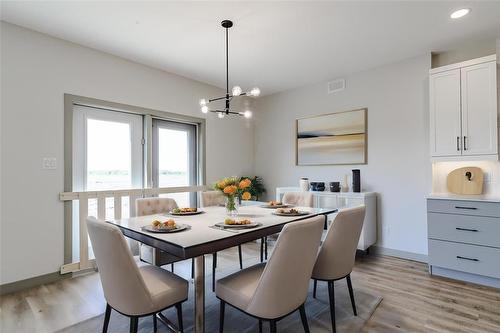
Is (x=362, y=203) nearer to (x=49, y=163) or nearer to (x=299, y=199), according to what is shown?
(x=299, y=199)

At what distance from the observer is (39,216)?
2.77 metres

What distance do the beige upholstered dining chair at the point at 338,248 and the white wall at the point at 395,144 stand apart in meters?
1.93

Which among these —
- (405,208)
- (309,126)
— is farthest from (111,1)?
(405,208)

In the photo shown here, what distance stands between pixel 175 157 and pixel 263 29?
231 centimetres

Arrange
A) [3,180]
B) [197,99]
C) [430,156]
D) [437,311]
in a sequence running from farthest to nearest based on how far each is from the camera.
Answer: [197,99] < [430,156] < [3,180] < [437,311]

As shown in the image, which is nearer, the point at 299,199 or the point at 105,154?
the point at 299,199

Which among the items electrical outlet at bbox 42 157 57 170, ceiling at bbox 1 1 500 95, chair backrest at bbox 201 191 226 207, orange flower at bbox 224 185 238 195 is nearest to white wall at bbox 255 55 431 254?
ceiling at bbox 1 1 500 95

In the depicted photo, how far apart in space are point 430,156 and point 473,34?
140cm

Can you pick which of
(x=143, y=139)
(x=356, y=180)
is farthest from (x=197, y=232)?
(x=356, y=180)

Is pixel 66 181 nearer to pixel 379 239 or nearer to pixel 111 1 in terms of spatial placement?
pixel 111 1

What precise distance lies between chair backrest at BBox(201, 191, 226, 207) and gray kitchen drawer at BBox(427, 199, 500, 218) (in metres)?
2.41

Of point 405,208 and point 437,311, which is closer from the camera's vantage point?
point 437,311

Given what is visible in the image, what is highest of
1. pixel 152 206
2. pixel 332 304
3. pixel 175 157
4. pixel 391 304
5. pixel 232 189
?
pixel 175 157

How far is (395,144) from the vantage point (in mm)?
3625
